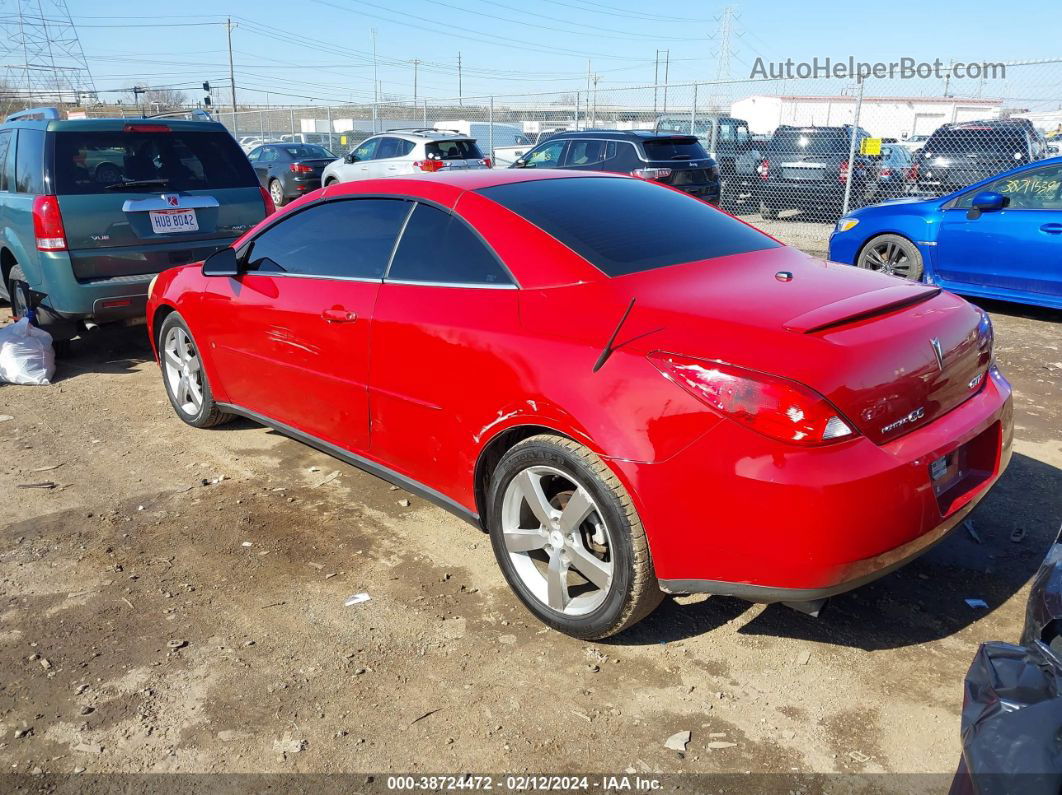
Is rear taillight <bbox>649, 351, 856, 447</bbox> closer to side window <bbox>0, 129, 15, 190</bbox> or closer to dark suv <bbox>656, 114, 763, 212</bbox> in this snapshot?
side window <bbox>0, 129, 15, 190</bbox>

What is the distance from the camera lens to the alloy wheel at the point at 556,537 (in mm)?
2793

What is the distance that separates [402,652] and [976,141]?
14.4 m

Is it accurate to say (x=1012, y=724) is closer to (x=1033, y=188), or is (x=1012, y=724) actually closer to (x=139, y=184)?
(x=139, y=184)

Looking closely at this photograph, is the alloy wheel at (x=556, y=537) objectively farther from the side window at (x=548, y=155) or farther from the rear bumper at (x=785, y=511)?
the side window at (x=548, y=155)

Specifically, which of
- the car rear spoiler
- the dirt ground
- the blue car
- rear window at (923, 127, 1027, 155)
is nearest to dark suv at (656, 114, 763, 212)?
rear window at (923, 127, 1027, 155)

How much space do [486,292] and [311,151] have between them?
19130mm

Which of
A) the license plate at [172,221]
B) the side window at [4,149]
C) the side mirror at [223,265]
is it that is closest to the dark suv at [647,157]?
the license plate at [172,221]

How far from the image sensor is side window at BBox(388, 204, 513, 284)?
10.3 feet

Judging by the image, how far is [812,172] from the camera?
1496 cm

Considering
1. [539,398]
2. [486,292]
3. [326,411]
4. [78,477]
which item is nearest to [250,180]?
[78,477]

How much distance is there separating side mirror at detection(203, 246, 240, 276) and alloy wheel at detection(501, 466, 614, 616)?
7.27ft

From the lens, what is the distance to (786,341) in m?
2.42

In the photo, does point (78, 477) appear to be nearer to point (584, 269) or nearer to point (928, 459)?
point (584, 269)

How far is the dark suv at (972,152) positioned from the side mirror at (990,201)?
22.2 feet
